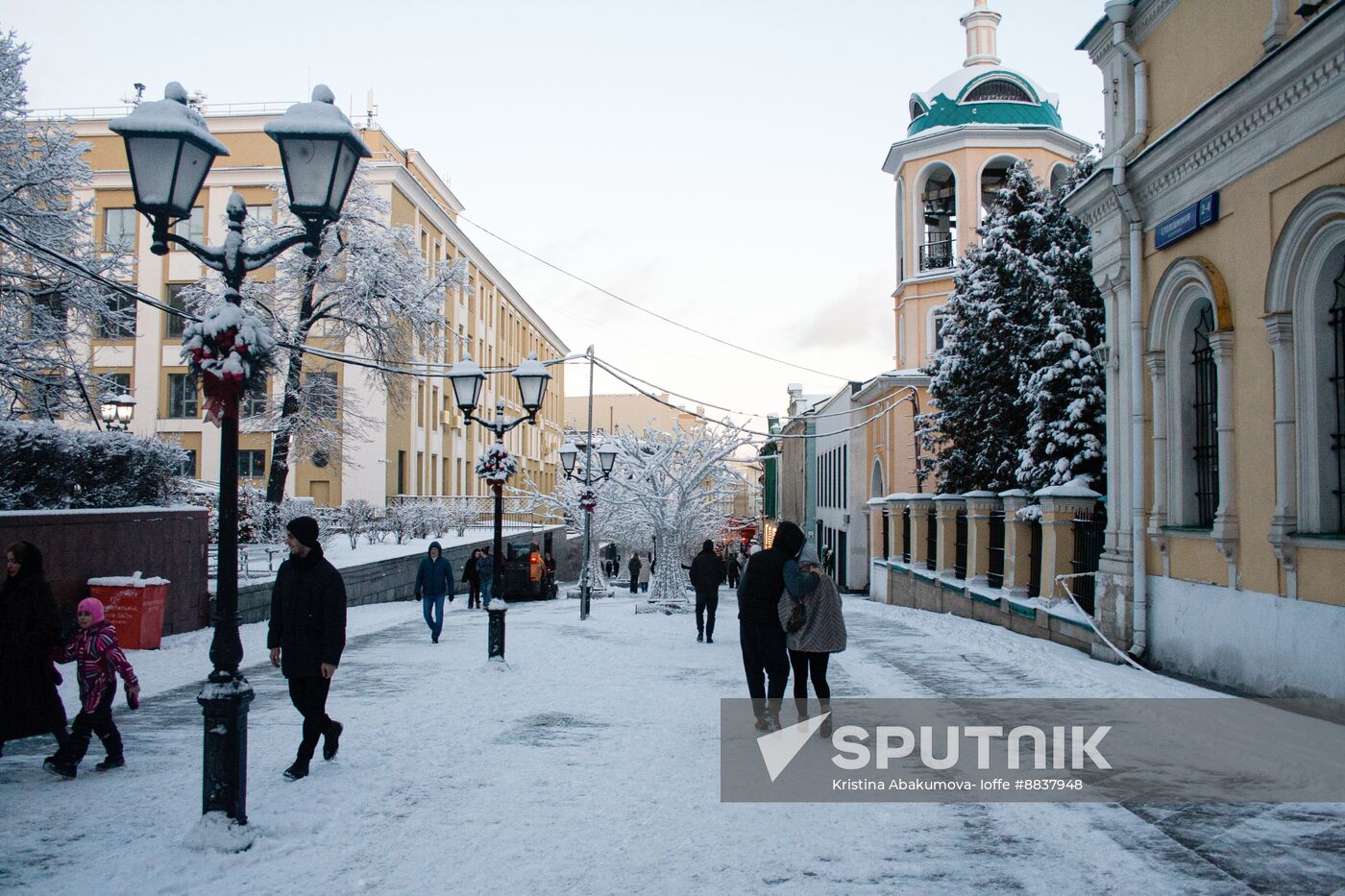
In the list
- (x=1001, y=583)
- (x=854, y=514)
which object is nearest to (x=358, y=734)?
(x=1001, y=583)

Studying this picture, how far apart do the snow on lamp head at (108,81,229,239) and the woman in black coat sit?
2356 mm

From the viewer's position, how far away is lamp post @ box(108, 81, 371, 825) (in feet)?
17.3

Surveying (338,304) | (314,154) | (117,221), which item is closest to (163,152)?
(314,154)

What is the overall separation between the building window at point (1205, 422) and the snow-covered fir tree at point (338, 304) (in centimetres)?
1868

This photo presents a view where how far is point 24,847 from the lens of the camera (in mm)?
5262

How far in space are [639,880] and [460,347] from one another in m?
45.0

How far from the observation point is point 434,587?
15609mm

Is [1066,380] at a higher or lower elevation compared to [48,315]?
lower

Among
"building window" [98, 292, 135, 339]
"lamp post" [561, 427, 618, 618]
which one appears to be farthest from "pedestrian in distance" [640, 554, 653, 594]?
"building window" [98, 292, 135, 339]

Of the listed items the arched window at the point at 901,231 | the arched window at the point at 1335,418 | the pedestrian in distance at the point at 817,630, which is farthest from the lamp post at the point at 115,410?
the arched window at the point at 901,231

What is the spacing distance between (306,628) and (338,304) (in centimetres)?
2162

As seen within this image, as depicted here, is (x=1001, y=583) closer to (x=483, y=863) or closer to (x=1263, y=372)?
(x=1263, y=372)

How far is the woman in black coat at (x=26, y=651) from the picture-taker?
6.41 meters

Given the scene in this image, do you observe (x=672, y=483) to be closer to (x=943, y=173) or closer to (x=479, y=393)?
(x=943, y=173)
